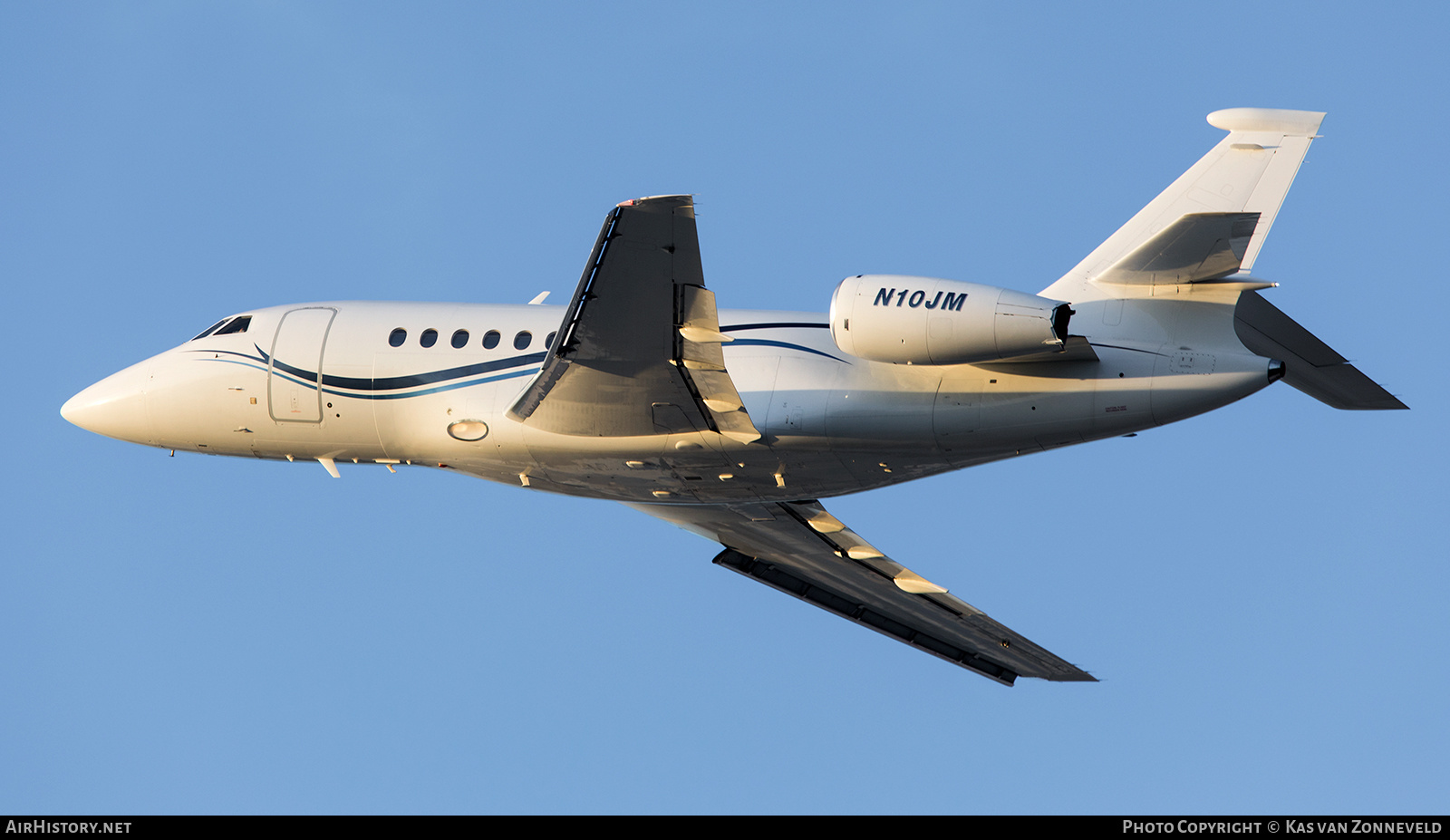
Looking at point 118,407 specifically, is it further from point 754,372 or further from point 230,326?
point 754,372

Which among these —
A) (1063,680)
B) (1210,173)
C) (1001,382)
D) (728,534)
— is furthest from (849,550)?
(1210,173)

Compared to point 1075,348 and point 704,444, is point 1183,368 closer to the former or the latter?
point 1075,348

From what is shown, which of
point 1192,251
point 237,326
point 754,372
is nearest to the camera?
point 1192,251

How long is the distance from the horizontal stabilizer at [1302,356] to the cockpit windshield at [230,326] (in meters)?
15.1

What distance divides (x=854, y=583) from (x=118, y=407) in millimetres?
12723

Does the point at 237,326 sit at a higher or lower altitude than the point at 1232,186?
lower

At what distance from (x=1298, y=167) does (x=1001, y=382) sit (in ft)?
15.1

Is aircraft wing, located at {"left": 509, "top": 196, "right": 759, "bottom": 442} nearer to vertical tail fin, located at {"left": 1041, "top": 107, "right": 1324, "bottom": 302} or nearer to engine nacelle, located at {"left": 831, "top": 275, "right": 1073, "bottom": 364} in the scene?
engine nacelle, located at {"left": 831, "top": 275, "right": 1073, "bottom": 364}

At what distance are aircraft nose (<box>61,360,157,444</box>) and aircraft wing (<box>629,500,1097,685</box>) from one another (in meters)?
8.05

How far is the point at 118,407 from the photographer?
25.2m

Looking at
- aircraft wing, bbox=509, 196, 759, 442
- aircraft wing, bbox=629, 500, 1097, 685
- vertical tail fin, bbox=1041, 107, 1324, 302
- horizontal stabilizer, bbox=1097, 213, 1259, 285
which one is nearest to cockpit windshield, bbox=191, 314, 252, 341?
aircraft wing, bbox=509, 196, 759, 442

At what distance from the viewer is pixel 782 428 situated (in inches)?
824

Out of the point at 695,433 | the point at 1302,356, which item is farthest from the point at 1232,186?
the point at 695,433

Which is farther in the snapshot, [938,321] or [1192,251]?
[1192,251]
